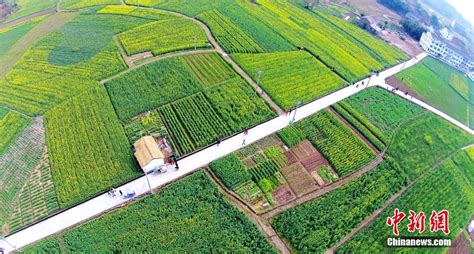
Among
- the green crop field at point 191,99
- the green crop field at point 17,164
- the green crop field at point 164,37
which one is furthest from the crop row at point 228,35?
the green crop field at point 17,164

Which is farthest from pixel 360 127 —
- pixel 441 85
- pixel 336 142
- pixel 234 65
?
pixel 441 85

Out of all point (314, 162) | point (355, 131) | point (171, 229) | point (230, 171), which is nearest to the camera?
point (171, 229)

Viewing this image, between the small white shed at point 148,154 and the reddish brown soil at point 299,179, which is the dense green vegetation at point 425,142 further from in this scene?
the small white shed at point 148,154

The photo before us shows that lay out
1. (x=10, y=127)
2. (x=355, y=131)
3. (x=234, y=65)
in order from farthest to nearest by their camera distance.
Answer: (x=234, y=65) → (x=355, y=131) → (x=10, y=127)

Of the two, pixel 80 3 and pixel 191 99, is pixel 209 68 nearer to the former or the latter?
pixel 191 99

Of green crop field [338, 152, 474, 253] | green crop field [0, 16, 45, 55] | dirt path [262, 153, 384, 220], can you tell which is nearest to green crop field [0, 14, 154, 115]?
green crop field [0, 16, 45, 55]

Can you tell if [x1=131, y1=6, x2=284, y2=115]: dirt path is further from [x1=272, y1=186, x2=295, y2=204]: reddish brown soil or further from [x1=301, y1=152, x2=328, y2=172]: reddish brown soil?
[x1=272, y1=186, x2=295, y2=204]: reddish brown soil

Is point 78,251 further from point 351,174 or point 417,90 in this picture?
point 417,90
